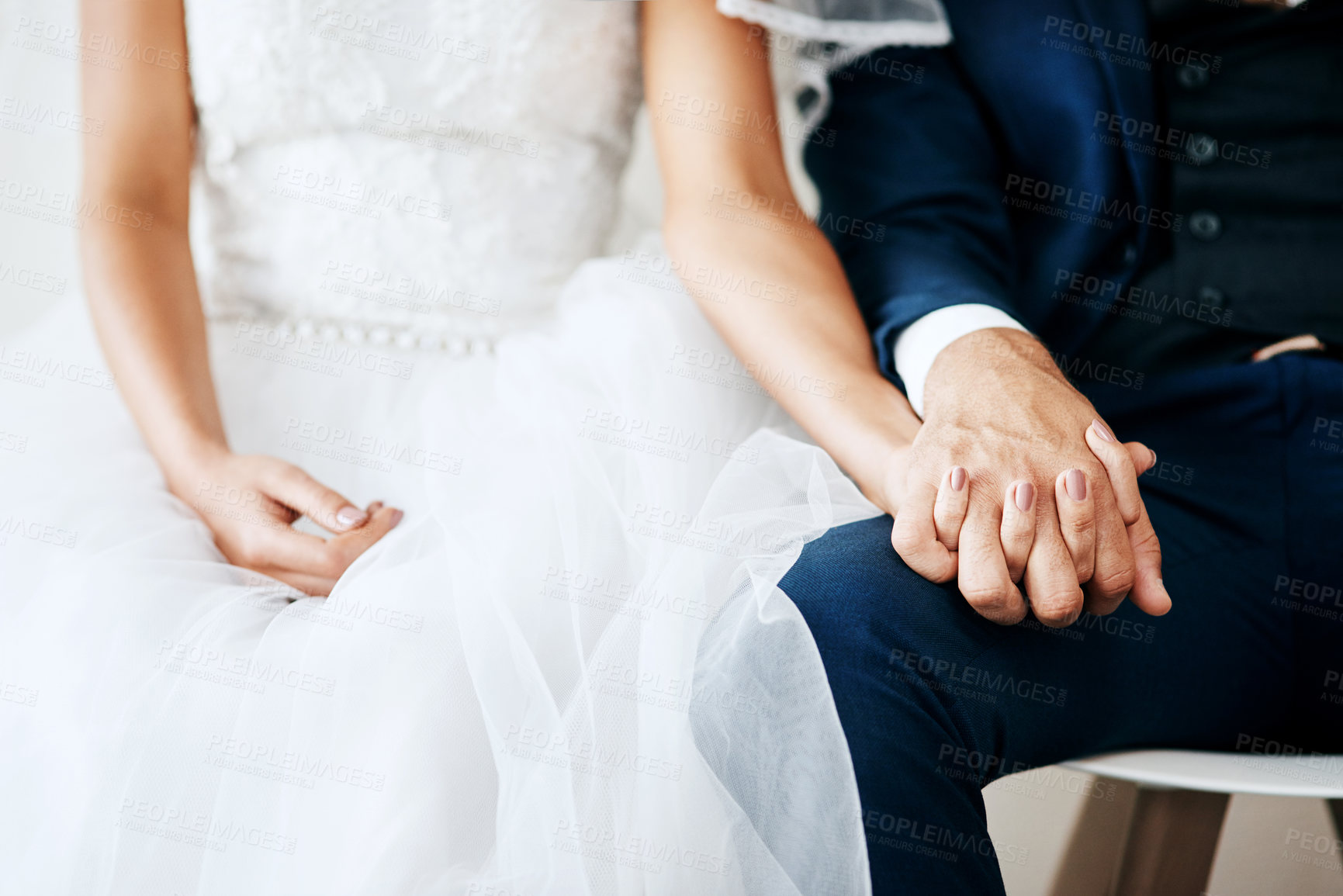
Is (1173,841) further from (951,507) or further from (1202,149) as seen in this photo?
(1202,149)

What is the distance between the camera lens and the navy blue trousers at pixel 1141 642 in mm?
444

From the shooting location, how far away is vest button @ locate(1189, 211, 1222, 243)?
76 centimetres

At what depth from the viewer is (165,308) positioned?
713mm

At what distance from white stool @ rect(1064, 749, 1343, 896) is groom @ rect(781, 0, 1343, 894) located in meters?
Result: 0.02

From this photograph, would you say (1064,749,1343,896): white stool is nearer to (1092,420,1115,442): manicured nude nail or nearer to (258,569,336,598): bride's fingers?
(1092,420,1115,442): manicured nude nail

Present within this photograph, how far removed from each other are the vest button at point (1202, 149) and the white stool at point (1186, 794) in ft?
1.59

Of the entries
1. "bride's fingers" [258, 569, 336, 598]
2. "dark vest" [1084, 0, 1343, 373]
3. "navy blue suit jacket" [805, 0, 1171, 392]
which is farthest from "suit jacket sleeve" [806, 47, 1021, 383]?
"bride's fingers" [258, 569, 336, 598]

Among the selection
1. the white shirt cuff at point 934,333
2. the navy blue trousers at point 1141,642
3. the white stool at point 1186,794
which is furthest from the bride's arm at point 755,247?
the white stool at point 1186,794

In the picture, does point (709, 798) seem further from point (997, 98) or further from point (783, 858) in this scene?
point (997, 98)

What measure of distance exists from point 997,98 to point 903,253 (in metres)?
0.22

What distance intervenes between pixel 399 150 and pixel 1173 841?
2.65 ft

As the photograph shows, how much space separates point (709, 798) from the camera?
442 mm

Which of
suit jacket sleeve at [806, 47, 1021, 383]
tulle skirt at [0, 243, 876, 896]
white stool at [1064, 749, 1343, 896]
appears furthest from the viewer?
suit jacket sleeve at [806, 47, 1021, 383]

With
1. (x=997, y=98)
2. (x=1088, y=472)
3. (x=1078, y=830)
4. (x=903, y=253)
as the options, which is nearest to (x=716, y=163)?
(x=903, y=253)
